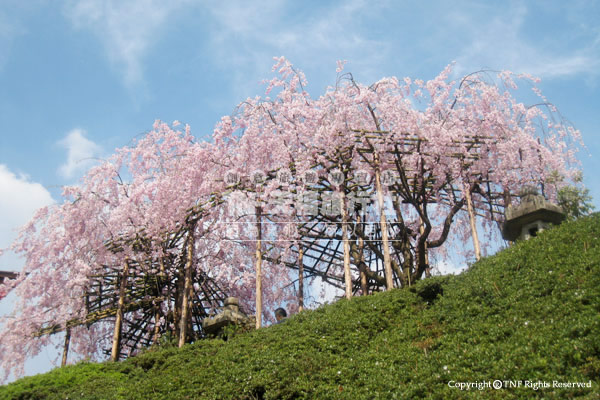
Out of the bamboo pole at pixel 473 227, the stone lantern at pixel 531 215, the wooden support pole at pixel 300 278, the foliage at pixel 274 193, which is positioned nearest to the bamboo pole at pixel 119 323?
the foliage at pixel 274 193

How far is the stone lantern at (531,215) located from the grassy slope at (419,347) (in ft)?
3.33

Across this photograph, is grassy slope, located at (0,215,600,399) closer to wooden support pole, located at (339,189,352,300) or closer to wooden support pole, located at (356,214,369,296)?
wooden support pole, located at (339,189,352,300)

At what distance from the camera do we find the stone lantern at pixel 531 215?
13734 mm

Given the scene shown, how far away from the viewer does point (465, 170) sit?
17.8m

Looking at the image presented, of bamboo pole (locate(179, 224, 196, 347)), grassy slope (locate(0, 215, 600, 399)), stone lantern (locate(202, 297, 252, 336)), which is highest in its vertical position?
bamboo pole (locate(179, 224, 196, 347))

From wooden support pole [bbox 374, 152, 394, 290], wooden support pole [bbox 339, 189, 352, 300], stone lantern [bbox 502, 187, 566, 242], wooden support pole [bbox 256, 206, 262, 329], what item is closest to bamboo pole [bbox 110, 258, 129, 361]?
wooden support pole [bbox 256, 206, 262, 329]

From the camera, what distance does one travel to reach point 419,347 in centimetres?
973

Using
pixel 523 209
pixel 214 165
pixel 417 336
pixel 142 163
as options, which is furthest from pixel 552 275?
pixel 142 163

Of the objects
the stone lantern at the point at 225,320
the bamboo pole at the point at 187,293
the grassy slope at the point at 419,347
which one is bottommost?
the grassy slope at the point at 419,347

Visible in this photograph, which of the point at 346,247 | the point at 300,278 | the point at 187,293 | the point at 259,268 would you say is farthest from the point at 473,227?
the point at 187,293

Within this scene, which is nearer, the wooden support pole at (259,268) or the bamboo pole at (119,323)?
the wooden support pole at (259,268)

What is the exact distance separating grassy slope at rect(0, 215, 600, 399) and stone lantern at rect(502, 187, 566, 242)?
3.33 ft

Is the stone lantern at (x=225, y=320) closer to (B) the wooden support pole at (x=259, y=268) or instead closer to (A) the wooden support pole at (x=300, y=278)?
(B) the wooden support pole at (x=259, y=268)

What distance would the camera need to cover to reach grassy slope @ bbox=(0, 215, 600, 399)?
780cm
